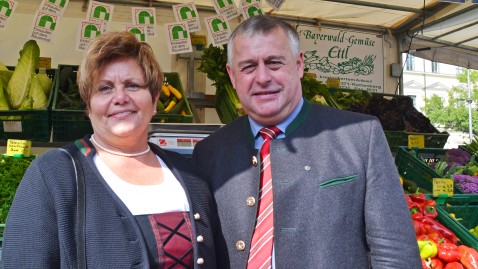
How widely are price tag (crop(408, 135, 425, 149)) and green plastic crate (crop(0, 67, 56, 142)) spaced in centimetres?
337

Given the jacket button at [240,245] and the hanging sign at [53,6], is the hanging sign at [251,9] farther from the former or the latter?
the jacket button at [240,245]

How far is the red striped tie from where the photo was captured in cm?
187

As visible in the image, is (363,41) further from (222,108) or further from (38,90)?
(38,90)

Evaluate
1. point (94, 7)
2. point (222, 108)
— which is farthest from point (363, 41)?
point (94, 7)

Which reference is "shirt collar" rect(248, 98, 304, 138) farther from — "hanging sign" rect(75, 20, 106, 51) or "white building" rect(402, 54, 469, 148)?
"white building" rect(402, 54, 469, 148)

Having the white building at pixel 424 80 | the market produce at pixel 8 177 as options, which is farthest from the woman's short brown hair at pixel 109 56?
the white building at pixel 424 80

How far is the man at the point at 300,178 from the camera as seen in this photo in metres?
1.83

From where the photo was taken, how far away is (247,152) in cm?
210

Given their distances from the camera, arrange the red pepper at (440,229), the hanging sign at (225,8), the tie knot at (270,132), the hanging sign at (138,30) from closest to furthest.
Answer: the tie knot at (270,132) → the red pepper at (440,229) → the hanging sign at (138,30) → the hanging sign at (225,8)

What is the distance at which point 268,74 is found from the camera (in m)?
1.97

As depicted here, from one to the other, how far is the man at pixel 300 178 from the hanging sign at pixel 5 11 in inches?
121

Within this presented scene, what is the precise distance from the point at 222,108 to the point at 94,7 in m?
1.53

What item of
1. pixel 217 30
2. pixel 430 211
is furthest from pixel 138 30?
pixel 430 211

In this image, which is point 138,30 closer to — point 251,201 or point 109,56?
point 109,56
